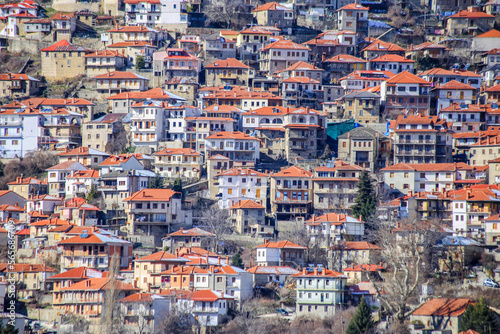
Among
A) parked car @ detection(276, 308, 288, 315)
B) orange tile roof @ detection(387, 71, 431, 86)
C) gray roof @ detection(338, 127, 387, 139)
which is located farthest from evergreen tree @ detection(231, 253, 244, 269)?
orange tile roof @ detection(387, 71, 431, 86)

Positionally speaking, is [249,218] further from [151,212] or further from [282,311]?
[282,311]

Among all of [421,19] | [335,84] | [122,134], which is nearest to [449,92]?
[335,84]

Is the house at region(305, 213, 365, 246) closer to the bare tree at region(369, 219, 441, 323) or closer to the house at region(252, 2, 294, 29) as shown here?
the bare tree at region(369, 219, 441, 323)

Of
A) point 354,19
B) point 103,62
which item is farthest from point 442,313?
point 354,19

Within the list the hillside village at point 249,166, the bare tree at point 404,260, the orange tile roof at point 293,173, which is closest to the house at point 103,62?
the hillside village at point 249,166

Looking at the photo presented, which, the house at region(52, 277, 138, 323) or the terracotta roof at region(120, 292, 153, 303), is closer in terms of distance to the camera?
the terracotta roof at region(120, 292, 153, 303)
